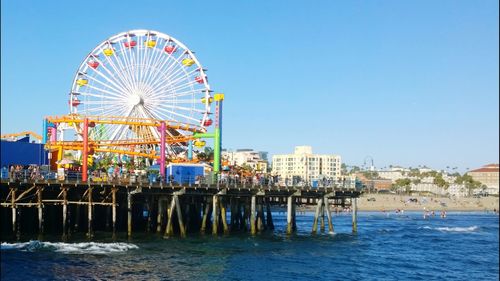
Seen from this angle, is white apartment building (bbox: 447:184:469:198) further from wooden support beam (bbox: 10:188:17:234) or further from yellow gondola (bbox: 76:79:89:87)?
wooden support beam (bbox: 10:188:17:234)

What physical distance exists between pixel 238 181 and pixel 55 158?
1626cm

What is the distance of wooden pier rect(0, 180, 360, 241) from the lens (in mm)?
38781

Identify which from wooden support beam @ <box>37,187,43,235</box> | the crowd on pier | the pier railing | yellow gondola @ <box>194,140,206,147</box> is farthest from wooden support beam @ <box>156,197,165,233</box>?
yellow gondola @ <box>194,140,206,147</box>

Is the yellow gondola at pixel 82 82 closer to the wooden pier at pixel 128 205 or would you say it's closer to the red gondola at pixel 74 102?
the red gondola at pixel 74 102

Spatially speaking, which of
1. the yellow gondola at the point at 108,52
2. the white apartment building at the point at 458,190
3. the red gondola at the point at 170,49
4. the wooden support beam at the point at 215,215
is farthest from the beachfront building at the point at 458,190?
the wooden support beam at the point at 215,215

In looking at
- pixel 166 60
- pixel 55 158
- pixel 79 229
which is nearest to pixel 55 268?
pixel 79 229

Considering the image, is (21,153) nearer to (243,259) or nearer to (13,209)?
(13,209)

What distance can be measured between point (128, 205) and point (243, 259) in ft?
34.1

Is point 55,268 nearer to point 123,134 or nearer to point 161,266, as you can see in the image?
point 161,266

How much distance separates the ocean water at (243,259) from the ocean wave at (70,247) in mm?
55

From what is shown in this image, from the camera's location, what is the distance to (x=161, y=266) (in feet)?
102

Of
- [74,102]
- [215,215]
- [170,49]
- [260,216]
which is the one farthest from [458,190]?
[215,215]

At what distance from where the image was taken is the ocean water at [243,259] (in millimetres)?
29516

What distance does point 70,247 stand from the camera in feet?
115
